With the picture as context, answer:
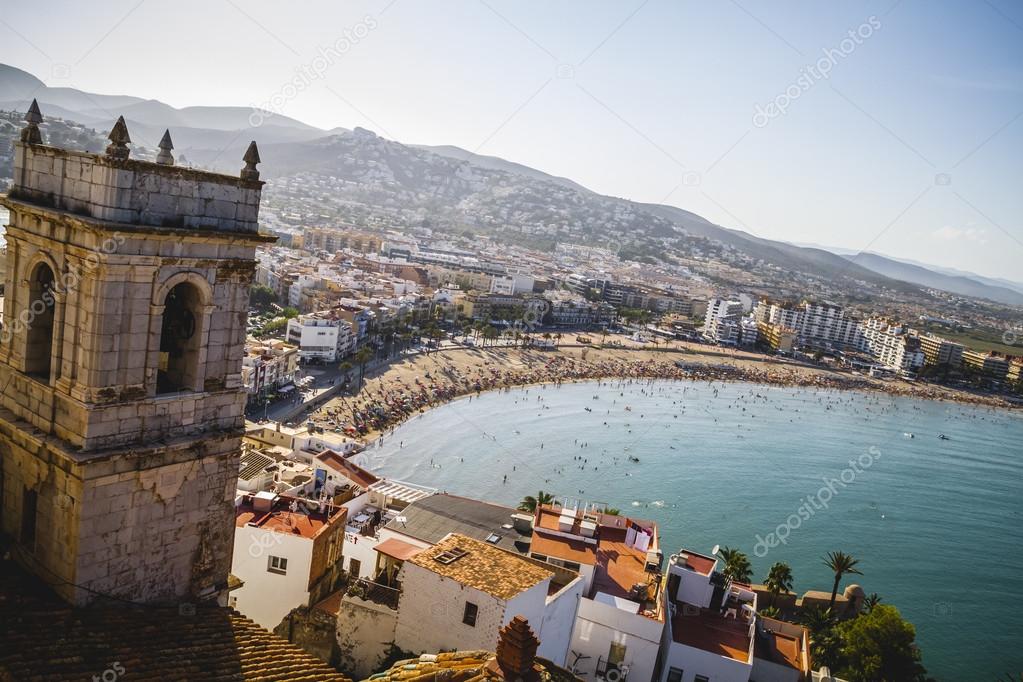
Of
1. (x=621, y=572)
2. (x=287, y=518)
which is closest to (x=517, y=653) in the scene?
(x=287, y=518)

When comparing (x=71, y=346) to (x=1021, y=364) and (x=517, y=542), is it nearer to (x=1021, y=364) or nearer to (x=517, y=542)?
(x=517, y=542)

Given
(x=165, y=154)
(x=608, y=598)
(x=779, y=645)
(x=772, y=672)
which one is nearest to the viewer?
(x=165, y=154)

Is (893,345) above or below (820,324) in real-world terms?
below

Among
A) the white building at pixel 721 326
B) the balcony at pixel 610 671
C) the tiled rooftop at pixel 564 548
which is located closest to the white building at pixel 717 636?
the balcony at pixel 610 671

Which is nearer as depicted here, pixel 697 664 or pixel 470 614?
pixel 470 614

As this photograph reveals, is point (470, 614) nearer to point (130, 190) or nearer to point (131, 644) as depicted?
point (131, 644)

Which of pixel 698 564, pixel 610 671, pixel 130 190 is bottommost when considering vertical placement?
pixel 610 671

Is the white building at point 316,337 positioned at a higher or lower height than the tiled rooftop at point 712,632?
lower

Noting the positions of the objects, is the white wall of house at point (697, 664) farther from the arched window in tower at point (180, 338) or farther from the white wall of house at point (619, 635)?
the arched window in tower at point (180, 338)
